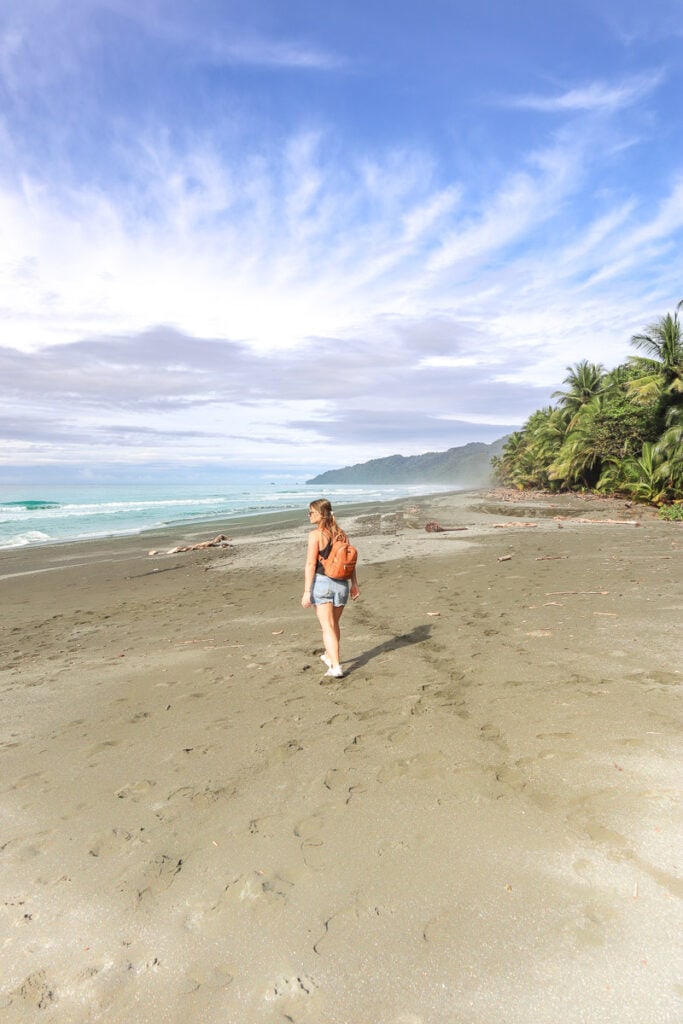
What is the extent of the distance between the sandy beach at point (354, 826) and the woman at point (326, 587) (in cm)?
31

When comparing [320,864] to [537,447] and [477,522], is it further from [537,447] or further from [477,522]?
[537,447]

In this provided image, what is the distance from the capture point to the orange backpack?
530cm

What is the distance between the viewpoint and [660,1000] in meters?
1.92

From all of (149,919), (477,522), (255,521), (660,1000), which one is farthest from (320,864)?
(255,521)

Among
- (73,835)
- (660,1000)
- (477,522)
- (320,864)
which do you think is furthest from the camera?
(477,522)

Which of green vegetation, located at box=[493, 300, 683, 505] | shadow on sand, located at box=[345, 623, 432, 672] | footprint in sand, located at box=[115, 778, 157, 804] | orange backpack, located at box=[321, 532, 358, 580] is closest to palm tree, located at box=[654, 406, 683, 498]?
green vegetation, located at box=[493, 300, 683, 505]

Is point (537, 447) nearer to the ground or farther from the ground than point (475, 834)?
farther from the ground

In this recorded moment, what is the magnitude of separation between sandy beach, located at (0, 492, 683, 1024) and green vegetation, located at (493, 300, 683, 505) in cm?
1839

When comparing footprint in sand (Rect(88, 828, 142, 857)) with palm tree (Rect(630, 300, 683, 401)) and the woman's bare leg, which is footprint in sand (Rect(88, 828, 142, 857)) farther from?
palm tree (Rect(630, 300, 683, 401))

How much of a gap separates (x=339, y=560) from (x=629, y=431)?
31116 mm

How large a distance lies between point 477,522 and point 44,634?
16.7 m

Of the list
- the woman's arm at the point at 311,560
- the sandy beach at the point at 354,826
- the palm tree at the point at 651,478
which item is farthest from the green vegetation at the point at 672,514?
the woman's arm at the point at 311,560

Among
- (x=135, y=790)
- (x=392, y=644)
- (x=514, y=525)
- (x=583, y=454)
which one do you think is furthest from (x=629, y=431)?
(x=135, y=790)

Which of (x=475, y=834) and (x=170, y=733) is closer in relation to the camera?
(x=475, y=834)
